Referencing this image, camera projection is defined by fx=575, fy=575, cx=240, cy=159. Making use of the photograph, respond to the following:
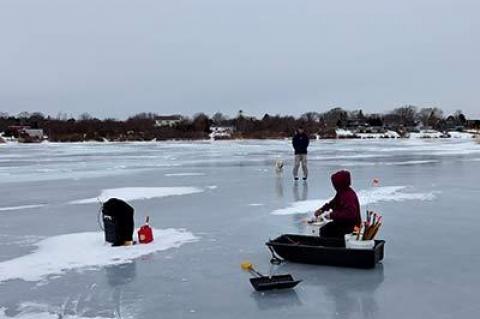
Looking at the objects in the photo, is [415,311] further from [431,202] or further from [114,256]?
[431,202]

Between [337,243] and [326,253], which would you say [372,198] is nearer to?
[337,243]

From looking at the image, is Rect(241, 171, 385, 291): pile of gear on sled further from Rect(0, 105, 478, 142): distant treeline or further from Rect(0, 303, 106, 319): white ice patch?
Rect(0, 105, 478, 142): distant treeline

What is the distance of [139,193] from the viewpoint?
39.4 ft

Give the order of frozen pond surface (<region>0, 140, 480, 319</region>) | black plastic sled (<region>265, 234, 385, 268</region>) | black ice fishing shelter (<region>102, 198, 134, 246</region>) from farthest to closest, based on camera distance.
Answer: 1. black ice fishing shelter (<region>102, 198, 134, 246</region>)
2. black plastic sled (<region>265, 234, 385, 268</region>)
3. frozen pond surface (<region>0, 140, 480, 319</region>)

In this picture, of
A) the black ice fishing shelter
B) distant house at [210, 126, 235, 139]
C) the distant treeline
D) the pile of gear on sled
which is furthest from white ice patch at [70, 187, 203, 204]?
distant house at [210, 126, 235, 139]

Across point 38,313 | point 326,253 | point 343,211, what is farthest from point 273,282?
point 38,313

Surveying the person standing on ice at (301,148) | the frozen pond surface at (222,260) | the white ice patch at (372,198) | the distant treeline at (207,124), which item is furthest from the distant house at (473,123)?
the frozen pond surface at (222,260)

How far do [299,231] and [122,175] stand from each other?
10.5 m

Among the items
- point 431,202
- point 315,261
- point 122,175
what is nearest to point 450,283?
point 315,261

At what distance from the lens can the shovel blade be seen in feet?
15.6

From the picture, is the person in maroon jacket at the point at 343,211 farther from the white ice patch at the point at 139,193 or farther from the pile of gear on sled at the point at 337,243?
the white ice patch at the point at 139,193

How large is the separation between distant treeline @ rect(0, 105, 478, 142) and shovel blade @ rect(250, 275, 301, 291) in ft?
99.0

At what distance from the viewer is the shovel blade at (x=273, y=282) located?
4.77 metres

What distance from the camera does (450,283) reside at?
16.1ft
